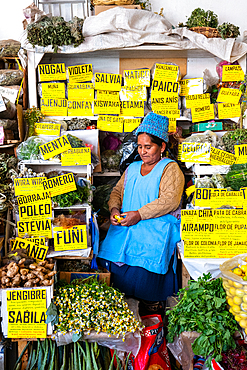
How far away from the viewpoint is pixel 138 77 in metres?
3.20

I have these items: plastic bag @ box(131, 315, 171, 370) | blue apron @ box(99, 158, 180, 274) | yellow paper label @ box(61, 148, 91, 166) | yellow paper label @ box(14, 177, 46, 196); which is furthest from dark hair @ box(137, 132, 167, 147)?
plastic bag @ box(131, 315, 171, 370)

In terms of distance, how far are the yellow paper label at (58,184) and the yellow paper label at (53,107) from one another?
0.87 metres

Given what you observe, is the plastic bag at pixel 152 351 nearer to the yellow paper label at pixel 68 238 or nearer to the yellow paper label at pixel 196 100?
the yellow paper label at pixel 68 238

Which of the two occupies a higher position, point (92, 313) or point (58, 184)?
point (58, 184)

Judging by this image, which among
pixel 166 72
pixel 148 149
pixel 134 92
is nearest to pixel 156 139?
pixel 148 149

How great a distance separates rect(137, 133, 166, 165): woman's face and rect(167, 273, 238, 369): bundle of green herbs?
1.18 metres

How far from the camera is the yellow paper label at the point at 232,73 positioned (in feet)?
10.7

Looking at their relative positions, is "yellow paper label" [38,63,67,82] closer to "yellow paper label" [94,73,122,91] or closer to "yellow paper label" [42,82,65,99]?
"yellow paper label" [42,82,65,99]

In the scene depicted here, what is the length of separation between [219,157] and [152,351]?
1.67m

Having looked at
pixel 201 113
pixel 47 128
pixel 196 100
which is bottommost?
pixel 47 128

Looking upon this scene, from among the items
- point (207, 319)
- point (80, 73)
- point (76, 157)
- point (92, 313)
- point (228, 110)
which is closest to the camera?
point (207, 319)

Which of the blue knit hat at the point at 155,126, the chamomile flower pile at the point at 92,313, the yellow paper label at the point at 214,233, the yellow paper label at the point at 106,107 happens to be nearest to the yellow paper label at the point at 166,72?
the yellow paper label at the point at 106,107

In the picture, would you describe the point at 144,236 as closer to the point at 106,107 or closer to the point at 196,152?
the point at 196,152

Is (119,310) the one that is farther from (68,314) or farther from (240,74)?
(240,74)
